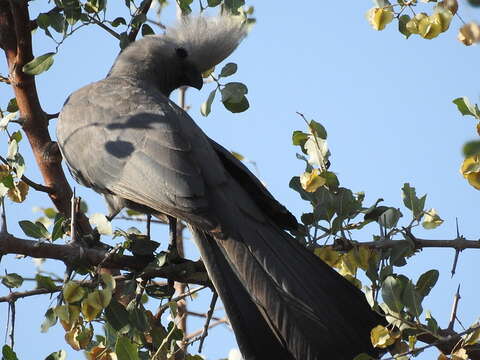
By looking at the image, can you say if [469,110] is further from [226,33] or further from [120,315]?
[226,33]

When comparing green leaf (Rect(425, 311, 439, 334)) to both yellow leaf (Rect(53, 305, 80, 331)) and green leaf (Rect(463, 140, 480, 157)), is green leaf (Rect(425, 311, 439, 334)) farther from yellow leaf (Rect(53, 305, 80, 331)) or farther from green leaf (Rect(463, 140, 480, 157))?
green leaf (Rect(463, 140, 480, 157))

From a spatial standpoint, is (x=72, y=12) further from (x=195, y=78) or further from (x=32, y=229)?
(x=195, y=78)

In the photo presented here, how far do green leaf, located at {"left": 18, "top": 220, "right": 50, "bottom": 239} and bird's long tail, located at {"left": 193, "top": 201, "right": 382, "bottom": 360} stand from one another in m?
0.74

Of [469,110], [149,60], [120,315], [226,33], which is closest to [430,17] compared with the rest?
[469,110]

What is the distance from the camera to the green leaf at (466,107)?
3229mm

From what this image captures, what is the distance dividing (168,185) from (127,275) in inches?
18.9

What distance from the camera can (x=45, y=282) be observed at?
10.9 ft

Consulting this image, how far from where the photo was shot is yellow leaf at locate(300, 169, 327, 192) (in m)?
3.54

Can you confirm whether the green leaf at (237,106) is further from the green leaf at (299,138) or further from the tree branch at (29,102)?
the tree branch at (29,102)

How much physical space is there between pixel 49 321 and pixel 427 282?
1607mm

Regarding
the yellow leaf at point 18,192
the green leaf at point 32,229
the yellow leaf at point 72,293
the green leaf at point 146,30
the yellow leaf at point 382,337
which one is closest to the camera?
the yellow leaf at point 382,337

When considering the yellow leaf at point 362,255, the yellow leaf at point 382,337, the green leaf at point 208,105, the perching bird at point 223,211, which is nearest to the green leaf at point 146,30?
the perching bird at point 223,211

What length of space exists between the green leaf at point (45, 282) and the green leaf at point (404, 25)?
1955 mm

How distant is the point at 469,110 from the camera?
3.26 metres
